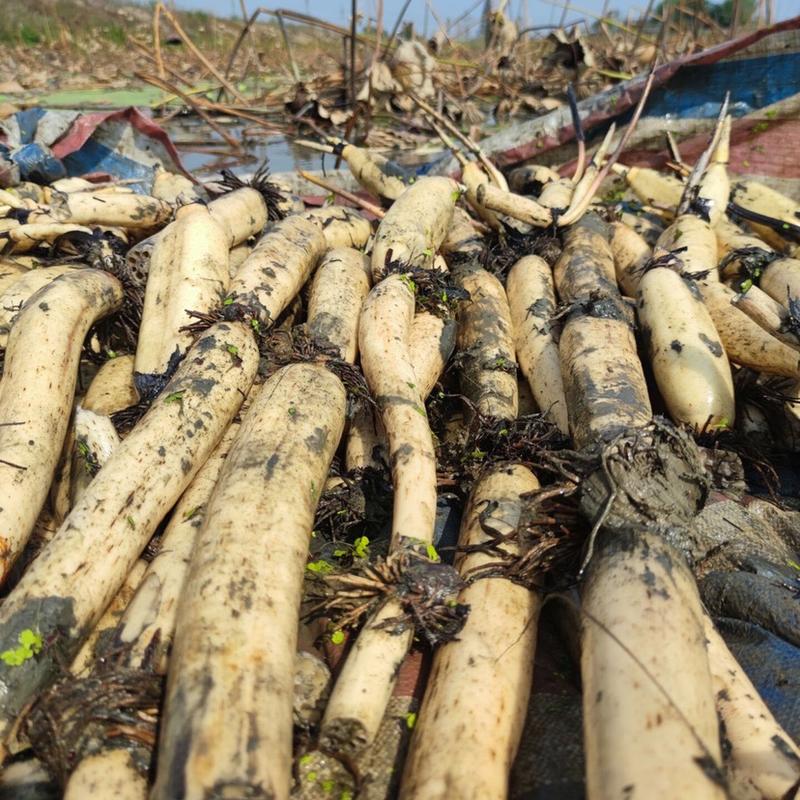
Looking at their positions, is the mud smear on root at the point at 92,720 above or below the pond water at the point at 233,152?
below

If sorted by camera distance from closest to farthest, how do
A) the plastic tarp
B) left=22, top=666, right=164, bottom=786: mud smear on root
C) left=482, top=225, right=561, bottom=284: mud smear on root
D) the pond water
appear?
left=22, top=666, right=164, bottom=786: mud smear on root, left=482, top=225, right=561, bottom=284: mud smear on root, the plastic tarp, the pond water

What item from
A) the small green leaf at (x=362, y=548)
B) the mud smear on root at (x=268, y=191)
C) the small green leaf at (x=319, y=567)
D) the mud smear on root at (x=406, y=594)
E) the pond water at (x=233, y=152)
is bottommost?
the small green leaf at (x=319, y=567)

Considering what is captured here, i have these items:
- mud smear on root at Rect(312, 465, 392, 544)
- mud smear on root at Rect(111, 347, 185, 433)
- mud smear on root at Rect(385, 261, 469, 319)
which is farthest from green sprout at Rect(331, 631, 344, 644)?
mud smear on root at Rect(385, 261, 469, 319)

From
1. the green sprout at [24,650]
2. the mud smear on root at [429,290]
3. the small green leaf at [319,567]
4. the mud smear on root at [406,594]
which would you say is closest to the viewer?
the green sprout at [24,650]

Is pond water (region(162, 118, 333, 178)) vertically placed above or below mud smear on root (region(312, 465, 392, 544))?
above

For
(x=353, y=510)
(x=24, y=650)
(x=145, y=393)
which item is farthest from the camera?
(x=145, y=393)

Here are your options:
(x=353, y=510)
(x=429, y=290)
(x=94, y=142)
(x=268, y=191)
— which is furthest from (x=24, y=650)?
(x=94, y=142)

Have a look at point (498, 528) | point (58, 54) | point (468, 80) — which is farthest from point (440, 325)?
point (58, 54)

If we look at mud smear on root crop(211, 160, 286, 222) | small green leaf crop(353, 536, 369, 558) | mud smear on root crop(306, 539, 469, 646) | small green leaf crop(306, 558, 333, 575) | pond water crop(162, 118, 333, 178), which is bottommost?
small green leaf crop(306, 558, 333, 575)

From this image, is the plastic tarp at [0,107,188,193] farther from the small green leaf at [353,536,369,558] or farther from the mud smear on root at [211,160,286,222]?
the small green leaf at [353,536,369,558]

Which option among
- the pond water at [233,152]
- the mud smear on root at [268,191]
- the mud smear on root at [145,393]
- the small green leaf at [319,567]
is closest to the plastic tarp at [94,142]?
the mud smear on root at [268,191]

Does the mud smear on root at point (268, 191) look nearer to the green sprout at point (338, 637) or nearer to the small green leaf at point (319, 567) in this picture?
the small green leaf at point (319, 567)

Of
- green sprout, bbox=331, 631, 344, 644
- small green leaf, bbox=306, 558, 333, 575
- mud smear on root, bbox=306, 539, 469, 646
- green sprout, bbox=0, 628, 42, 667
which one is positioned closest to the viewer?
green sprout, bbox=0, 628, 42, 667

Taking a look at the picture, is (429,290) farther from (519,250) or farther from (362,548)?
(362,548)
